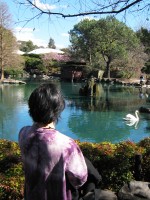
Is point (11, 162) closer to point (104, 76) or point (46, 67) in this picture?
point (104, 76)

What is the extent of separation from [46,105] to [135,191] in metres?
2.24

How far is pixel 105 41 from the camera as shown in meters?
37.1

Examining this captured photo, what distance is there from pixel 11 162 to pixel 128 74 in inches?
1300

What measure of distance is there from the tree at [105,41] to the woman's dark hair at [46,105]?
33705mm

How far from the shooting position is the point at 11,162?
4094 millimetres

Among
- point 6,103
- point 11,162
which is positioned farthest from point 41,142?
point 6,103

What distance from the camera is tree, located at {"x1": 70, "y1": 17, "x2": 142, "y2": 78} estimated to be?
3638cm

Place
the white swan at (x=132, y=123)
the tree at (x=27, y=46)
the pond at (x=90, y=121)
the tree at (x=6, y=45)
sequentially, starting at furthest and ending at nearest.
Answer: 1. the tree at (x=27, y=46)
2. the tree at (x=6, y=45)
3. the white swan at (x=132, y=123)
4. the pond at (x=90, y=121)

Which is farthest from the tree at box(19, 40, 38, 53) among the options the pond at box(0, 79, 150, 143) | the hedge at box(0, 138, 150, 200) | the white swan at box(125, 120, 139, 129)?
the hedge at box(0, 138, 150, 200)

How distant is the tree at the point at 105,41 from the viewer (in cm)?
3638

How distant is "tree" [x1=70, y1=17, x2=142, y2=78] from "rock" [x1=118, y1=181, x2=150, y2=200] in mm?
31898

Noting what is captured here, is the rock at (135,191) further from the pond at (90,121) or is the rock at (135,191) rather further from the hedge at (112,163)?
the pond at (90,121)

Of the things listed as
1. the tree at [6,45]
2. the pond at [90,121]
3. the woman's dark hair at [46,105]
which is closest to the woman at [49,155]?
the woman's dark hair at [46,105]

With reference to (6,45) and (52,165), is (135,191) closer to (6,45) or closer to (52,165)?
(52,165)
